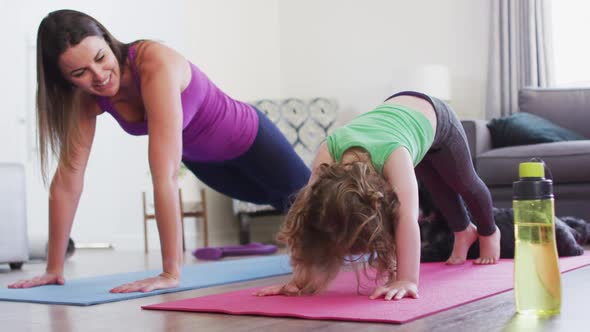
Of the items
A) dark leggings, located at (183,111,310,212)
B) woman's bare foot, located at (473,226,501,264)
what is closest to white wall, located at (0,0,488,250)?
dark leggings, located at (183,111,310,212)

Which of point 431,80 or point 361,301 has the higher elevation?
point 431,80

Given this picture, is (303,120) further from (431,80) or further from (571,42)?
(571,42)

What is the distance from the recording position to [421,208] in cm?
266

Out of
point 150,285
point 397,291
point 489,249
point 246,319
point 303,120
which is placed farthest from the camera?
point 303,120

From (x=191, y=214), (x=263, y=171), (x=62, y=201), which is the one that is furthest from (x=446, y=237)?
(x=191, y=214)

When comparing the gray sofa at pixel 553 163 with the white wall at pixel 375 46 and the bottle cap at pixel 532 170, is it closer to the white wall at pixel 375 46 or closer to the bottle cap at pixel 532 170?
the white wall at pixel 375 46

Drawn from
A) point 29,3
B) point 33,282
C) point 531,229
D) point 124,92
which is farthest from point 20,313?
point 29,3

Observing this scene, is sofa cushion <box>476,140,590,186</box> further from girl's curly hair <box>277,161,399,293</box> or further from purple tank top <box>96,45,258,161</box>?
girl's curly hair <box>277,161,399,293</box>

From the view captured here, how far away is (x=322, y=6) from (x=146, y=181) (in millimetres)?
1929

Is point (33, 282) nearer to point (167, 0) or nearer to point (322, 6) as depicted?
point (167, 0)

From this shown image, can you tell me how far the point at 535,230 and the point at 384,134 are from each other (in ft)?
1.98

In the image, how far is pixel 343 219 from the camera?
156 centimetres

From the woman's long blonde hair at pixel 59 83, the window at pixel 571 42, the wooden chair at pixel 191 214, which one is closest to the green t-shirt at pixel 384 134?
the woman's long blonde hair at pixel 59 83

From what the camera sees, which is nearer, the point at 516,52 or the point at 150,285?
the point at 150,285
